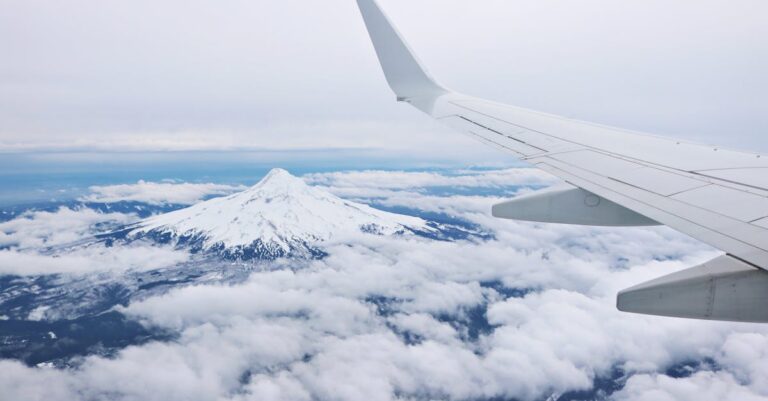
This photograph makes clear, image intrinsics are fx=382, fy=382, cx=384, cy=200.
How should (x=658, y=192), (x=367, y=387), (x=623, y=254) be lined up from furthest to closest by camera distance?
(x=623, y=254)
(x=367, y=387)
(x=658, y=192)

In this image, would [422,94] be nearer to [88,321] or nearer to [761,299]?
[761,299]

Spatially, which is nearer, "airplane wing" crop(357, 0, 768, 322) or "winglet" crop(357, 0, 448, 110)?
"airplane wing" crop(357, 0, 768, 322)

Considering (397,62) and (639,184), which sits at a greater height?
(397,62)

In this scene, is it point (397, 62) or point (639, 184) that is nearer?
point (639, 184)

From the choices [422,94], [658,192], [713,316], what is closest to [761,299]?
[713,316]
